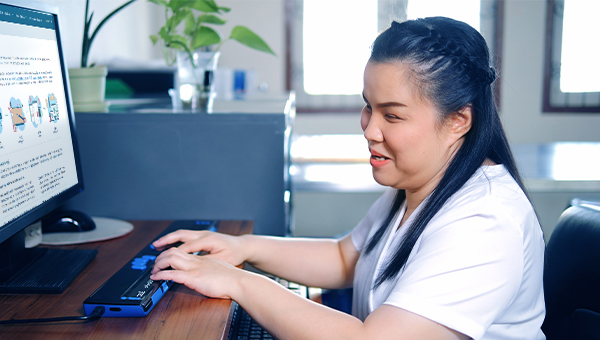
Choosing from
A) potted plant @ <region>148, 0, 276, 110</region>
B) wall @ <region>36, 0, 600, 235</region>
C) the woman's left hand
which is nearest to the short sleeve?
the woman's left hand

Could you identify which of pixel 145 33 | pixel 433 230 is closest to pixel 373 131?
pixel 433 230

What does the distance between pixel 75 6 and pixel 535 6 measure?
442 cm

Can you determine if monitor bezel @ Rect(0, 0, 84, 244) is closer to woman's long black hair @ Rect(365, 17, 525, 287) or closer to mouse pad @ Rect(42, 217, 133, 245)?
mouse pad @ Rect(42, 217, 133, 245)

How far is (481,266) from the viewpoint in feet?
2.06

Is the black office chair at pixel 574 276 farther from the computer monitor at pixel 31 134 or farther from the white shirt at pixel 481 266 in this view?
the computer monitor at pixel 31 134

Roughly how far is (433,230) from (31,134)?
65cm

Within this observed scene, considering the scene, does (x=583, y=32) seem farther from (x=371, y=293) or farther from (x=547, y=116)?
(x=371, y=293)

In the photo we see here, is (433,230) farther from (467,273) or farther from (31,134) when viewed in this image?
(31,134)

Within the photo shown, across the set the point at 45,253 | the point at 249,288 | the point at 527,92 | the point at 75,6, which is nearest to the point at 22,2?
the point at 45,253

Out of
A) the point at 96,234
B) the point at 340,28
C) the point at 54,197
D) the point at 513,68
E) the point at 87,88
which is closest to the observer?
the point at 54,197

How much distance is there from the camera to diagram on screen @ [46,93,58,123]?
84 cm

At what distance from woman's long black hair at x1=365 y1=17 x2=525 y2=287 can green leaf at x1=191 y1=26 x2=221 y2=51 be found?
0.67 meters

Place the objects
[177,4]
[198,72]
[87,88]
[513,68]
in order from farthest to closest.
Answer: [513,68]
[198,72]
[177,4]
[87,88]

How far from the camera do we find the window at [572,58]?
4.66 metres
